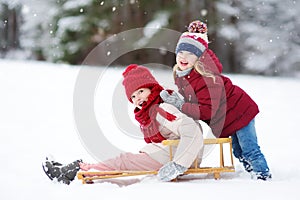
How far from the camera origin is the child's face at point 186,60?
2953 mm

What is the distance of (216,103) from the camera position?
9.43ft

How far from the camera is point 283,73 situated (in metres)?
12.9

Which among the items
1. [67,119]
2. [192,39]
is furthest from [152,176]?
[67,119]

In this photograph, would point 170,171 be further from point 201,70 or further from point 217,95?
point 201,70

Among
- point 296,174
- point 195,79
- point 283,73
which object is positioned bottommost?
point 296,174

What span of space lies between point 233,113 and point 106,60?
8.31 m

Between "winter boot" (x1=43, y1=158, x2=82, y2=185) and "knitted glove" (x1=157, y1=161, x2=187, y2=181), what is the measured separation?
1.72 ft

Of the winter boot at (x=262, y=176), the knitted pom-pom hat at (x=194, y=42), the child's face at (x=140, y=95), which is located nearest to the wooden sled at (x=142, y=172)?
the winter boot at (x=262, y=176)

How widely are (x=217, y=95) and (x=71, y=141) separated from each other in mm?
2199

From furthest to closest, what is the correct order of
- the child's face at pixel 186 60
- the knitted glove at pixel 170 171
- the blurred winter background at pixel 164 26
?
the blurred winter background at pixel 164 26, the child's face at pixel 186 60, the knitted glove at pixel 170 171

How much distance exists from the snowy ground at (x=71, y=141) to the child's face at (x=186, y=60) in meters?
0.69

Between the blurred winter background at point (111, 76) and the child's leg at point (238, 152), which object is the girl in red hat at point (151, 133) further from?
the child's leg at point (238, 152)

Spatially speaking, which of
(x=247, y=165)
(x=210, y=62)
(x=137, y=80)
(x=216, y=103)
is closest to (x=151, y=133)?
(x=137, y=80)

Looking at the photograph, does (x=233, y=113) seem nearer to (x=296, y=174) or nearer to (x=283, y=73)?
(x=296, y=174)
